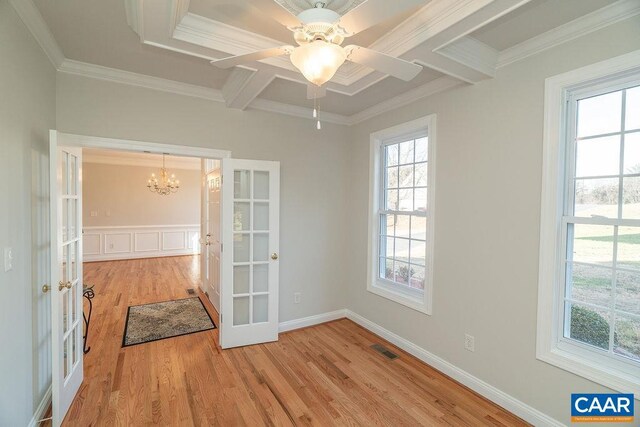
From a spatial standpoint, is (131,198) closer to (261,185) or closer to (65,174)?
(261,185)

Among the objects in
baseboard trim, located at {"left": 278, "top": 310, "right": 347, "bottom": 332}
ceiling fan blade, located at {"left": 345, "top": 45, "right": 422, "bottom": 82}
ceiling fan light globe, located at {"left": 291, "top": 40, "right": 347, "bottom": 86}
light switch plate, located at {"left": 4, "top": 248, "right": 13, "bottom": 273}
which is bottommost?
baseboard trim, located at {"left": 278, "top": 310, "right": 347, "bottom": 332}

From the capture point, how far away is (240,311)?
3.24 meters

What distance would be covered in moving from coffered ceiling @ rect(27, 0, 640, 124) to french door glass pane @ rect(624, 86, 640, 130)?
425mm

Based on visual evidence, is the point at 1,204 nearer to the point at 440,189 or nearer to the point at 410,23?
the point at 410,23

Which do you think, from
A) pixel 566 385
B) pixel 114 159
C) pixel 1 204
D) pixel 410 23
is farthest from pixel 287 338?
pixel 114 159

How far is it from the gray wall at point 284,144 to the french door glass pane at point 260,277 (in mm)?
223

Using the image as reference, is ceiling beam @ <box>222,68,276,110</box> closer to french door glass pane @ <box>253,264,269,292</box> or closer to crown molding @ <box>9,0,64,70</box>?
crown molding @ <box>9,0,64,70</box>

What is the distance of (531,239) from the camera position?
81.6 inches

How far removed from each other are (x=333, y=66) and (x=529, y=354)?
2348 millimetres

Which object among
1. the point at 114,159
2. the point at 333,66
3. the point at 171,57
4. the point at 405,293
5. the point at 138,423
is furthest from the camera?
the point at 114,159

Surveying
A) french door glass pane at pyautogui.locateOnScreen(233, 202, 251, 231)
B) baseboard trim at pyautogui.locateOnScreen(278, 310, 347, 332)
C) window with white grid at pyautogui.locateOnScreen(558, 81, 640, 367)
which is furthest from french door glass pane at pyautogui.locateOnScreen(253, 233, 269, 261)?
window with white grid at pyautogui.locateOnScreen(558, 81, 640, 367)

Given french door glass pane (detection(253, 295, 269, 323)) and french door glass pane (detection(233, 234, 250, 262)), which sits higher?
french door glass pane (detection(233, 234, 250, 262))

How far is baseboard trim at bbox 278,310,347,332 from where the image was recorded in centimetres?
351

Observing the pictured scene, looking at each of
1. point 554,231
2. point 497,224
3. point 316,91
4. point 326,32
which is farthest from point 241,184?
point 554,231
